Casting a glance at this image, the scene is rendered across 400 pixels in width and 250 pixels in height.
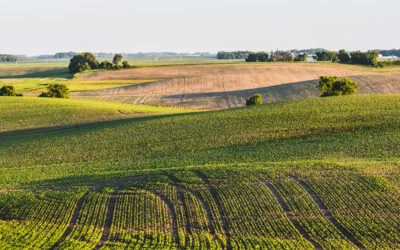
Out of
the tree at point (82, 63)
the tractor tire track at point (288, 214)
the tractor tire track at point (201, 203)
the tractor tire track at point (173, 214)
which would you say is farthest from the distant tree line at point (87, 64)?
the tractor tire track at point (288, 214)

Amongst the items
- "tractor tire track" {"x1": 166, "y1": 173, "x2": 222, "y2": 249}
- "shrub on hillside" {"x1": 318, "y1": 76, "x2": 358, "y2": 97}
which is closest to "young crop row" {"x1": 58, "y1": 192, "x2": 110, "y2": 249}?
"tractor tire track" {"x1": 166, "y1": 173, "x2": 222, "y2": 249}

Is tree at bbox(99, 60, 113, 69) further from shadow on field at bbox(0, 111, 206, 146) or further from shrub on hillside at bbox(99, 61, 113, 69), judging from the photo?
shadow on field at bbox(0, 111, 206, 146)

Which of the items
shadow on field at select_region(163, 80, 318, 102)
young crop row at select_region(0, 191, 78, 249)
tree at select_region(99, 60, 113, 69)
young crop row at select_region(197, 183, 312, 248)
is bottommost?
young crop row at select_region(0, 191, 78, 249)

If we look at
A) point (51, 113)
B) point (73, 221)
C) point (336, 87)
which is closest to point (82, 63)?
point (51, 113)

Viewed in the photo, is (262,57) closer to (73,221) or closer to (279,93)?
(279,93)

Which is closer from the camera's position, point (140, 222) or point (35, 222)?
point (140, 222)

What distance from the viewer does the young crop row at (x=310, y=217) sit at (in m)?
20.0

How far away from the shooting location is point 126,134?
154ft

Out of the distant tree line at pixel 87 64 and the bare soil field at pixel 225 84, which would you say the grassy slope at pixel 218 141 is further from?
the distant tree line at pixel 87 64

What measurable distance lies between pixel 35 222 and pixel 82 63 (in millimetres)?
130216

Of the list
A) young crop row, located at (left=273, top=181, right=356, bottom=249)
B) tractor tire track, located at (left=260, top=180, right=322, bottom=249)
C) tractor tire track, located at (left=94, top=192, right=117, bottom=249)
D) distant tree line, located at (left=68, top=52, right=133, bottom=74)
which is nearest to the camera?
young crop row, located at (left=273, top=181, right=356, bottom=249)

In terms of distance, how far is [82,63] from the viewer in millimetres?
144875

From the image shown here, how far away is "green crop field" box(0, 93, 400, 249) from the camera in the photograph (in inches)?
830

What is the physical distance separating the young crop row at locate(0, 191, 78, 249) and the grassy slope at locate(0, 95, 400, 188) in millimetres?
5960
